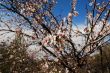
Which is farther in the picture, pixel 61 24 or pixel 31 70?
pixel 31 70

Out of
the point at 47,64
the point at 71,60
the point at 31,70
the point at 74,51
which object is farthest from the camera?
the point at 31,70

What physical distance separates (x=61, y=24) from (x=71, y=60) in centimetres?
136

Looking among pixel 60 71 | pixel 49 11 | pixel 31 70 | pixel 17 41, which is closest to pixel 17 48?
pixel 17 41

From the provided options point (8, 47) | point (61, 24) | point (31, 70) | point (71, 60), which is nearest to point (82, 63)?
point (71, 60)

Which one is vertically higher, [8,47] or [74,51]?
[8,47]

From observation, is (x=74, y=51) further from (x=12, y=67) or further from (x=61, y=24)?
(x=12, y=67)

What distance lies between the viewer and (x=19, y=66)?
17.0m

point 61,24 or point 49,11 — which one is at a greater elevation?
point 49,11

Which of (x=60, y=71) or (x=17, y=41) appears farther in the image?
(x=17, y=41)

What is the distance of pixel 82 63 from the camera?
32.7ft

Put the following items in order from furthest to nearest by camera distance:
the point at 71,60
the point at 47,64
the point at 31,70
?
the point at 31,70
the point at 47,64
the point at 71,60

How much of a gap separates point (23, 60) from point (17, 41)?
4.13ft

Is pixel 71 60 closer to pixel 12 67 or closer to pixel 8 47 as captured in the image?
pixel 12 67

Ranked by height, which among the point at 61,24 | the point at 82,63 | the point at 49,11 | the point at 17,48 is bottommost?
the point at 82,63
